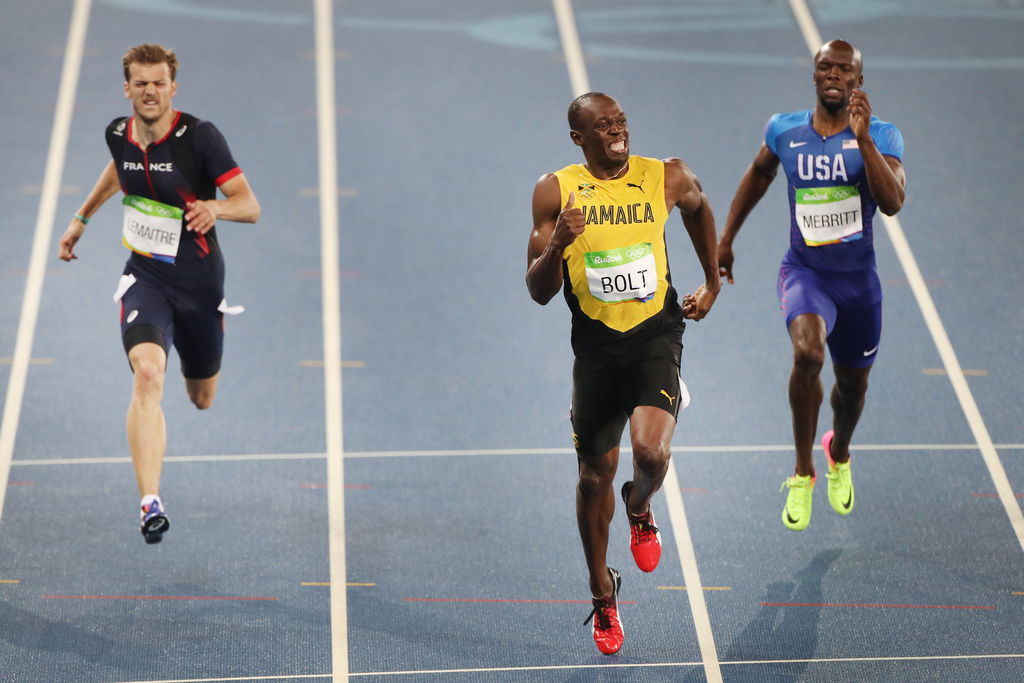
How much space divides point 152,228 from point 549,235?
158 cm

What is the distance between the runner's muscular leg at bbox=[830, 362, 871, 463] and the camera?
17.3ft

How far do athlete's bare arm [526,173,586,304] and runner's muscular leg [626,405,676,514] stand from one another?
1.51 feet

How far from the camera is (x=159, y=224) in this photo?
4.95 metres

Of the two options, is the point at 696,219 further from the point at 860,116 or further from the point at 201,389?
the point at 201,389

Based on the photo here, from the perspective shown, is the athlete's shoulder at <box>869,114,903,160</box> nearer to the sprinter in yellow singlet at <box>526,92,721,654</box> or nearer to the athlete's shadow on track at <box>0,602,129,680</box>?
the sprinter in yellow singlet at <box>526,92,721,654</box>

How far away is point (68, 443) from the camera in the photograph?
6031 mm

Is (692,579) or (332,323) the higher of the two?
(332,323)

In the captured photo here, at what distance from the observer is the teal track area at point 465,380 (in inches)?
195

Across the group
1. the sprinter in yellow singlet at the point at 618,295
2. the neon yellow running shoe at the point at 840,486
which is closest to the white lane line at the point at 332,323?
the sprinter in yellow singlet at the point at 618,295

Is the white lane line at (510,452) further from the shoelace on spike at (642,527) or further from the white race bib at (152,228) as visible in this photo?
the shoelace on spike at (642,527)

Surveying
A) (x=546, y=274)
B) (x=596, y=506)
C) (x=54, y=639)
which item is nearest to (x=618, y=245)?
(x=546, y=274)

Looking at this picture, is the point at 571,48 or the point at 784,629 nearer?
the point at 784,629

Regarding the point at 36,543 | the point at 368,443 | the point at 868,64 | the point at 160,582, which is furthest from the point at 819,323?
the point at 868,64

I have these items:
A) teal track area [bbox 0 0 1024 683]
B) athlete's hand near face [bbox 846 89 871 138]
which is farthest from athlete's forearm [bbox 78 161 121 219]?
athlete's hand near face [bbox 846 89 871 138]
